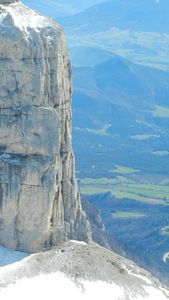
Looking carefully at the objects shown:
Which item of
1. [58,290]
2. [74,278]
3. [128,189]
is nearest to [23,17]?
[74,278]

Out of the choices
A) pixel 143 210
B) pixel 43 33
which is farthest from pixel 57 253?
pixel 143 210

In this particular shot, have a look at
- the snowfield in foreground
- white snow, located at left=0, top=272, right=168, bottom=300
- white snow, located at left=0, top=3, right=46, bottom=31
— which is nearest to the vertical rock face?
white snow, located at left=0, top=3, right=46, bottom=31

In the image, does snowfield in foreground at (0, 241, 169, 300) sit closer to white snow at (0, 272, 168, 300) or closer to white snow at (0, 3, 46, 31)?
white snow at (0, 272, 168, 300)

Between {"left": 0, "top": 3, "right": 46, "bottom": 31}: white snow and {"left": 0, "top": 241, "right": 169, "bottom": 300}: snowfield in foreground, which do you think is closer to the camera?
{"left": 0, "top": 241, "right": 169, "bottom": 300}: snowfield in foreground

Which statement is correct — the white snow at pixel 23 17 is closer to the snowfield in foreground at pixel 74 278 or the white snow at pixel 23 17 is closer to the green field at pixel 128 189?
the snowfield in foreground at pixel 74 278

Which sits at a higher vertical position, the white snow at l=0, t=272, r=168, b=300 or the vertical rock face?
the vertical rock face

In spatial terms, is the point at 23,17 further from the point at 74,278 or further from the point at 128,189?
the point at 128,189
